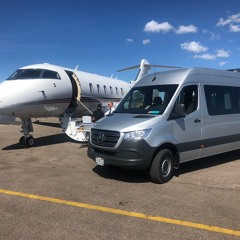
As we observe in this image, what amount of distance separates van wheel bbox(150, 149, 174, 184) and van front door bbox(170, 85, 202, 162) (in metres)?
0.42

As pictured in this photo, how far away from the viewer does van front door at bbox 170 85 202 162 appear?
7.93 m

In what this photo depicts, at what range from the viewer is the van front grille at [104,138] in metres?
7.43

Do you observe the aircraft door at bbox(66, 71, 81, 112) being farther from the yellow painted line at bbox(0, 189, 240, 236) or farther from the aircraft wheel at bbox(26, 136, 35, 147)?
the yellow painted line at bbox(0, 189, 240, 236)

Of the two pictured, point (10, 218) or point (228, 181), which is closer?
point (10, 218)

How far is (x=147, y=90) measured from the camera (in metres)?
8.99

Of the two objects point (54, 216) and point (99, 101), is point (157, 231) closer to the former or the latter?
point (54, 216)

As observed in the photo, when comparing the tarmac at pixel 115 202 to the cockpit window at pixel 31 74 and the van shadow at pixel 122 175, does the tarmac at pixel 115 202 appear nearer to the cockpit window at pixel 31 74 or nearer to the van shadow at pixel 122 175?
the van shadow at pixel 122 175

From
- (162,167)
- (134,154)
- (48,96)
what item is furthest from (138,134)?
(48,96)

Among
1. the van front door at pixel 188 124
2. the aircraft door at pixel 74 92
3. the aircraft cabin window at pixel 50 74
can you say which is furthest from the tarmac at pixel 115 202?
the aircraft door at pixel 74 92

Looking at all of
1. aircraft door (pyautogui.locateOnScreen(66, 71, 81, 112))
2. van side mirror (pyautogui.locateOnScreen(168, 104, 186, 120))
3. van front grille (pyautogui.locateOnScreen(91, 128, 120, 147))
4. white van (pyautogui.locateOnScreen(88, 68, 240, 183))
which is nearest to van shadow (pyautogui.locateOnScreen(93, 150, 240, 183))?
white van (pyautogui.locateOnScreen(88, 68, 240, 183))

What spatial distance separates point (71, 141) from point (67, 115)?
125 cm

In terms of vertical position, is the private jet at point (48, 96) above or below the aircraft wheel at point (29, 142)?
above

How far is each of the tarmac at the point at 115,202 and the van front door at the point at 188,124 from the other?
69 centimetres

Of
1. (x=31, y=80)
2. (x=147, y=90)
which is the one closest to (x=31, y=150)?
(x=31, y=80)
